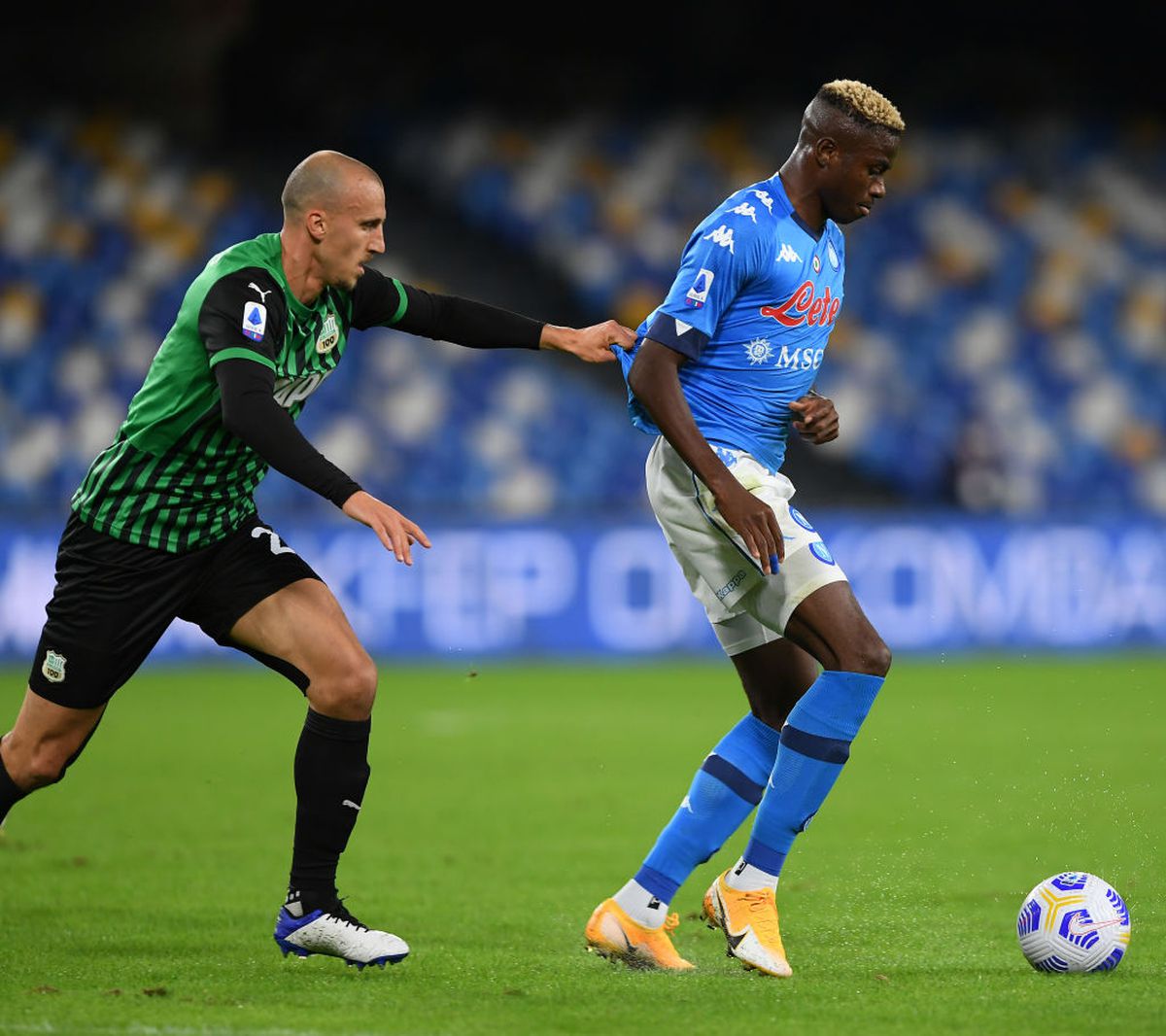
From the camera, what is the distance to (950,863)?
6.98 metres

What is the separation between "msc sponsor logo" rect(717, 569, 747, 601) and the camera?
519cm

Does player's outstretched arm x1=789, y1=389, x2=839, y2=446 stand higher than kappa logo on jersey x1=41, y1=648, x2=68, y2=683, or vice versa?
player's outstretched arm x1=789, y1=389, x2=839, y2=446

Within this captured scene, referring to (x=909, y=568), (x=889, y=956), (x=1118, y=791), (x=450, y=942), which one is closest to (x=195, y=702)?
(x=909, y=568)

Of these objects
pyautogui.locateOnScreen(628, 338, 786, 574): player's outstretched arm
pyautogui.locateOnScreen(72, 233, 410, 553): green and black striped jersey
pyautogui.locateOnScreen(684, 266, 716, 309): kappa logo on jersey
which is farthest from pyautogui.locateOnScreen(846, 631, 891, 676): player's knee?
pyautogui.locateOnScreen(72, 233, 410, 553): green and black striped jersey

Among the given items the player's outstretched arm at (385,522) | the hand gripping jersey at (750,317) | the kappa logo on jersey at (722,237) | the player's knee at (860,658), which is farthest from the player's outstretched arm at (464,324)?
the player's knee at (860,658)

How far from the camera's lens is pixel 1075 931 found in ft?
16.4

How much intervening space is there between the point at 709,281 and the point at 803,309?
1.19 ft

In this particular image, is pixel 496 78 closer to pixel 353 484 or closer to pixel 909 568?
pixel 909 568

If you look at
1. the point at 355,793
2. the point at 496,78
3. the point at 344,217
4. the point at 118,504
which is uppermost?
the point at 496,78

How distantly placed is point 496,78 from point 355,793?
1752 cm

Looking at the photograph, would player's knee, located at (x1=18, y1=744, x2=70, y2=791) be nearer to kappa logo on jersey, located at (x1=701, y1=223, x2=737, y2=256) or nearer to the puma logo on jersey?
the puma logo on jersey

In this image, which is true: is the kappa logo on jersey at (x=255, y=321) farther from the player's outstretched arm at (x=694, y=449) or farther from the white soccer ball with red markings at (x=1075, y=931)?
the white soccer ball with red markings at (x=1075, y=931)

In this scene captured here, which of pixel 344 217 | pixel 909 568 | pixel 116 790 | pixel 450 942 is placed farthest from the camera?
pixel 909 568

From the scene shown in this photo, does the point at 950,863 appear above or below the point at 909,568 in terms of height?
below
